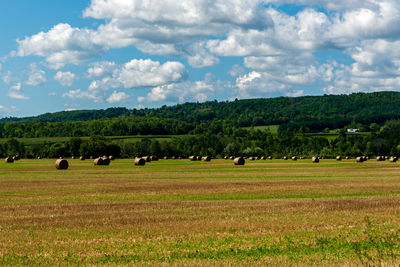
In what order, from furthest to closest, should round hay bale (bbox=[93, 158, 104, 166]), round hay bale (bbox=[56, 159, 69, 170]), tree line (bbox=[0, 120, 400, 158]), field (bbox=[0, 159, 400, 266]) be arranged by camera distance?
tree line (bbox=[0, 120, 400, 158])
round hay bale (bbox=[93, 158, 104, 166])
round hay bale (bbox=[56, 159, 69, 170])
field (bbox=[0, 159, 400, 266])

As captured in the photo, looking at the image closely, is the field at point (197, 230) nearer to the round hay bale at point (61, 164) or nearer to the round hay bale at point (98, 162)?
the round hay bale at point (61, 164)

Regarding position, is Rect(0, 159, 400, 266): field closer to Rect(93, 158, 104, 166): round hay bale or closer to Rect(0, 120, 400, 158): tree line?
Rect(93, 158, 104, 166): round hay bale

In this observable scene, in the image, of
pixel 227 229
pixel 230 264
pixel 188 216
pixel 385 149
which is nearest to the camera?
pixel 230 264

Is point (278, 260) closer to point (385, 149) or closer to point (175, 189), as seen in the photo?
point (175, 189)

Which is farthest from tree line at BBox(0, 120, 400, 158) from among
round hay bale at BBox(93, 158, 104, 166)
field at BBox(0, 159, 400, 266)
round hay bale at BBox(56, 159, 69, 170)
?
field at BBox(0, 159, 400, 266)

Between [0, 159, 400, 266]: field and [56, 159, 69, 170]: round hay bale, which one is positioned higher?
[56, 159, 69, 170]: round hay bale

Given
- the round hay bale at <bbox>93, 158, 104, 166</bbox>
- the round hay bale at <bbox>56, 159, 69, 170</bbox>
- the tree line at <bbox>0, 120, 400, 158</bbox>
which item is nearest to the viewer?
the round hay bale at <bbox>56, 159, 69, 170</bbox>

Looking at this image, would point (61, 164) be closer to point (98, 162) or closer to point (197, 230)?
point (98, 162)

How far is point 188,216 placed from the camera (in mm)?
22016

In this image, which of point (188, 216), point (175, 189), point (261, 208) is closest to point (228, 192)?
point (175, 189)

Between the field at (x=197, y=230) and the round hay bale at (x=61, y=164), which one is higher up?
the round hay bale at (x=61, y=164)

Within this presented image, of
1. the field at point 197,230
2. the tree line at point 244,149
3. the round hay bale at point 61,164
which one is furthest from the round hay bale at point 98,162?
the tree line at point 244,149

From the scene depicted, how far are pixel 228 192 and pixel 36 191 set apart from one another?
537 inches

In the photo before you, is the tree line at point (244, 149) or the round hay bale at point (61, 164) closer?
the round hay bale at point (61, 164)
